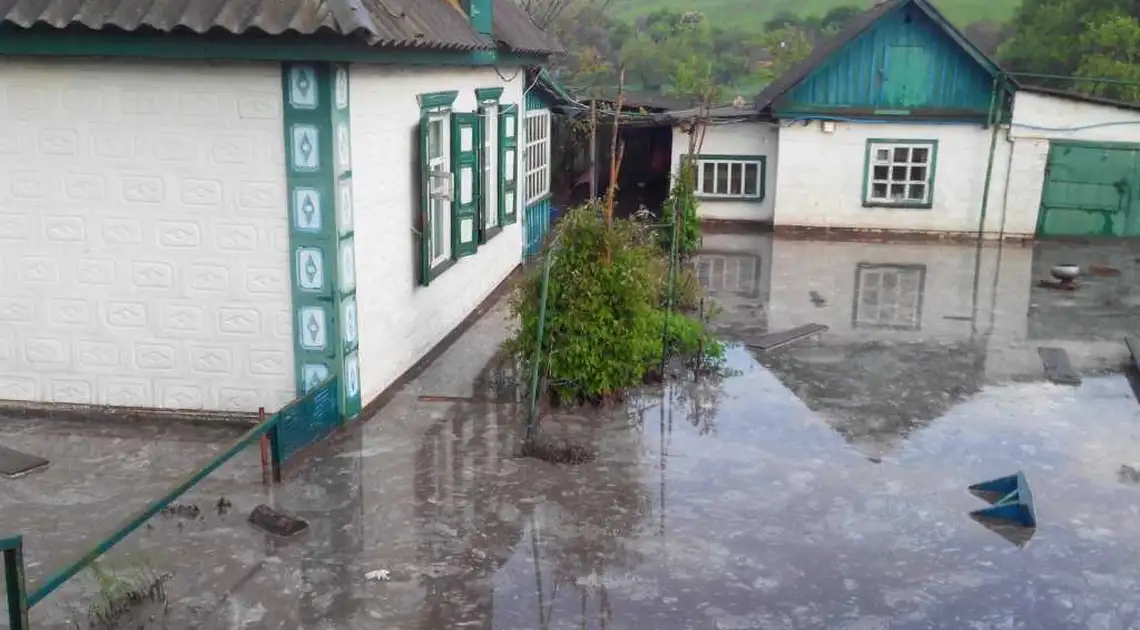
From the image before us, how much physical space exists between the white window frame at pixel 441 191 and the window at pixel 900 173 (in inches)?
394

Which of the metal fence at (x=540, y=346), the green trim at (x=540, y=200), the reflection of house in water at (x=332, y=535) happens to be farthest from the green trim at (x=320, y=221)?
the green trim at (x=540, y=200)

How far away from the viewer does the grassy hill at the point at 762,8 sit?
4950 centimetres

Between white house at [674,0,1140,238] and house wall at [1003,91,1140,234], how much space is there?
0.02 m

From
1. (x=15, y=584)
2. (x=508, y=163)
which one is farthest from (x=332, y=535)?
(x=508, y=163)

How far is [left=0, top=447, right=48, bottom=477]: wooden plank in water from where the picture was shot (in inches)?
273

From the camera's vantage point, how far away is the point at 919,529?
6.39 m

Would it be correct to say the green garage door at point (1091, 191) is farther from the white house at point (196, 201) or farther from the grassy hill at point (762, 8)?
the grassy hill at point (762, 8)

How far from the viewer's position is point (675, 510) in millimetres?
6586

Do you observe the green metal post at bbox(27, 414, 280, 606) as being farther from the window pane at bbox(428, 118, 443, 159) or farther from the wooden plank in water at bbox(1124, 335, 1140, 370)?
the wooden plank in water at bbox(1124, 335, 1140, 370)

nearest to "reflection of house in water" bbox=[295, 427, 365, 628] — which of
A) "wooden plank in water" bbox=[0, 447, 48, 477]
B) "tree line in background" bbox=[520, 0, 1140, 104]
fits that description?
"wooden plank in water" bbox=[0, 447, 48, 477]

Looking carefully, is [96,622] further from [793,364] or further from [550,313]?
[793,364]

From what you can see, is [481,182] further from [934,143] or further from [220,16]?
[934,143]

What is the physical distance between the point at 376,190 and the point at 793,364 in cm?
432

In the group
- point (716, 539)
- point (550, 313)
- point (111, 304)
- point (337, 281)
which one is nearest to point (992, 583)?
point (716, 539)
